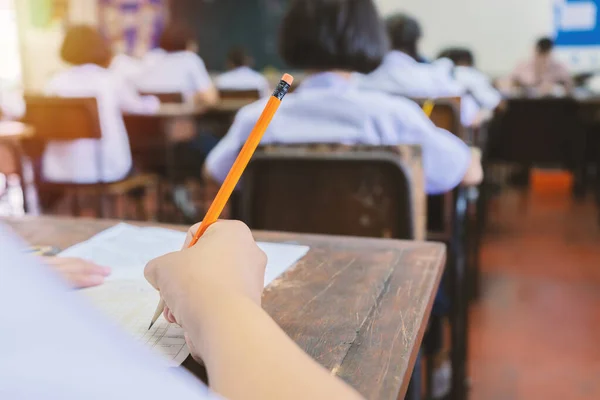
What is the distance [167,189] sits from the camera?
14.4 ft

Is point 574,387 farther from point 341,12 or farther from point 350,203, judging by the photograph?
point 341,12

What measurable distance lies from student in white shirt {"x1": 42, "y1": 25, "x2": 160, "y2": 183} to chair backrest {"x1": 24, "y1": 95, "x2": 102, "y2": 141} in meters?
0.22

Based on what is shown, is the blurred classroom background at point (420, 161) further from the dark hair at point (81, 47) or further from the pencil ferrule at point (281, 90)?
the pencil ferrule at point (281, 90)

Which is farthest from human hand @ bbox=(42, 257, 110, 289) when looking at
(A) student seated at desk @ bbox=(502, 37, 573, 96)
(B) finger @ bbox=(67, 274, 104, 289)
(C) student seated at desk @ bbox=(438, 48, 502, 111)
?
(A) student seated at desk @ bbox=(502, 37, 573, 96)

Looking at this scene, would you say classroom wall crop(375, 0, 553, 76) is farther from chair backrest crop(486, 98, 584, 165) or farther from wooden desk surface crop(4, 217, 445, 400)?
wooden desk surface crop(4, 217, 445, 400)

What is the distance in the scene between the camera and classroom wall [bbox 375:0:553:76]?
6957 mm

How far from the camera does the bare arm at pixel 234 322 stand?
0.34 meters

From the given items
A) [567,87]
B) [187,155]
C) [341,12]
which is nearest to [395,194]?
[341,12]

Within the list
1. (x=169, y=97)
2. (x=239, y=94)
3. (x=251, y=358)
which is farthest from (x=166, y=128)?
(x=251, y=358)

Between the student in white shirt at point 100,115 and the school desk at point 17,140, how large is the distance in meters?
0.11

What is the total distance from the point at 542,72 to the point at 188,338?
21.8 feet

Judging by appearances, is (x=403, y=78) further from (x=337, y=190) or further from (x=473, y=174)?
(x=337, y=190)

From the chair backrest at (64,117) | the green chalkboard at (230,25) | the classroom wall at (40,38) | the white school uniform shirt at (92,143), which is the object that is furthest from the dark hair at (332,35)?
the classroom wall at (40,38)

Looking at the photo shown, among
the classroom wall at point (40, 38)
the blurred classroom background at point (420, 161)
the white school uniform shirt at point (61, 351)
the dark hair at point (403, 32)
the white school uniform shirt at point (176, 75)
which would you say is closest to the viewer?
the white school uniform shirt at point (61, 351)
